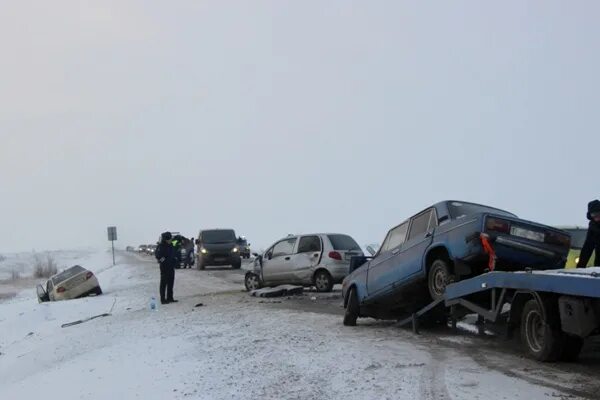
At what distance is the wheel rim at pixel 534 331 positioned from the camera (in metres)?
7.55

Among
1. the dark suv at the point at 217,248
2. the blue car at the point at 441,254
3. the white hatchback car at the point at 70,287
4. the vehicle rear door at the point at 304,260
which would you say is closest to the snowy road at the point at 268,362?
the blue car at the point at 441,254

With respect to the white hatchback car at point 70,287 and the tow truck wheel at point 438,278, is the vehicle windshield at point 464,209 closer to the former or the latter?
the tow truck wheel at point 438,278

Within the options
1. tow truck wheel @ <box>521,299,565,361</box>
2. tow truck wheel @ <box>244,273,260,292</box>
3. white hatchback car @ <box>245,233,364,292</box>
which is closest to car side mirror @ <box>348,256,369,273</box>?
white hatchback car @ <box>245,233,364,292</box>

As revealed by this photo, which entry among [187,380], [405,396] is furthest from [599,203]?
[187,380]

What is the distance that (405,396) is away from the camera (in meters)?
6.27

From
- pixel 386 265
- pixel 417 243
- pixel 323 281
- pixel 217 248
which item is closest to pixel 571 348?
pixel 417 243

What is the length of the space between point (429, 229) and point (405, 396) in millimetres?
4321

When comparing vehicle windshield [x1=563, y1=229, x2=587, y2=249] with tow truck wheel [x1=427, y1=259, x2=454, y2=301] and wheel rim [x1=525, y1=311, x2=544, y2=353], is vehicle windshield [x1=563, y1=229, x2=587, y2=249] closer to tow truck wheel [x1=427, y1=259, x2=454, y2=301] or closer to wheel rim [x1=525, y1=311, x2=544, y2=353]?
tow truck wheel [x1=427, y1=259, x2=454, y2=301]

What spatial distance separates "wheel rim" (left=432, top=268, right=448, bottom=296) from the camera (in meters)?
9.59

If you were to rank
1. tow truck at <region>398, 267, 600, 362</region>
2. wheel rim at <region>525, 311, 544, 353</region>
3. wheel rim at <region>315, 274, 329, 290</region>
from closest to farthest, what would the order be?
tow truck at <region>398, 267, 600, 362</region> → wheel rim at <region>525, 311, 544, 353</region> → wheel rim at <region>315, 274, 329, 290</region>

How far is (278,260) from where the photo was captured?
19328mm

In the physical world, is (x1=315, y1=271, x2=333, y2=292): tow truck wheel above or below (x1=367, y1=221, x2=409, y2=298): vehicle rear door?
below

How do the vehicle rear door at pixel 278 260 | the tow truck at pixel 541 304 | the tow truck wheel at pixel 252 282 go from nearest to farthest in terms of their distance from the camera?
1. the tow truck at pixel 541 304
2. the vehicle rear door at pixel 278 260
3. the tow truck wheel at pixel 252 282

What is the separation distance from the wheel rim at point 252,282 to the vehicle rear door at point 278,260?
0.35 m
